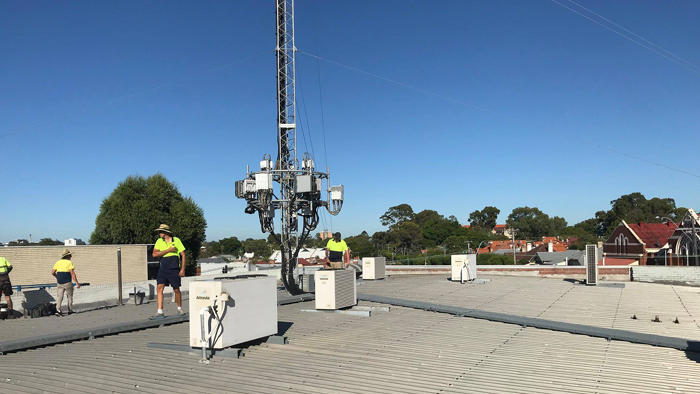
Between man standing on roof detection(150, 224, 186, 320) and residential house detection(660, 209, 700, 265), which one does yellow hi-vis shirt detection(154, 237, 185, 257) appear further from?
residential house detection(660, 209, 700, 265)

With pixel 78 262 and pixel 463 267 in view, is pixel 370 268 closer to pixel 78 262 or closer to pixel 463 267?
pixel 463 267

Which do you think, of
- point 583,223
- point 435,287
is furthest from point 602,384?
point 583,223

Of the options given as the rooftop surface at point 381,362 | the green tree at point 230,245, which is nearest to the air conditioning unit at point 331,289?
the rooftop surface at point 381,362

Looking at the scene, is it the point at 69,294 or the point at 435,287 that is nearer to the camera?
the point at 69,294

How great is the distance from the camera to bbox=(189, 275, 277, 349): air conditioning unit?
594cm

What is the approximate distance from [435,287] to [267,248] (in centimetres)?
8872

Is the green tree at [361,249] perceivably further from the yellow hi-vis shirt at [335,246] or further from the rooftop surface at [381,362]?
the rooftop surface at [381,362]

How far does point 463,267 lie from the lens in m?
16.9

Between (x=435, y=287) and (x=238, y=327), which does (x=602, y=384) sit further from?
(x=435, y=287)

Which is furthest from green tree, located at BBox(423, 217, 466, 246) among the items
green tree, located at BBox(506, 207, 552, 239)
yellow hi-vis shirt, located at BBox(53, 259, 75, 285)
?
yellow hi-vis shirt, located at BBox(53, 259, 75, 285)

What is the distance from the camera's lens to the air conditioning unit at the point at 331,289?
966cm

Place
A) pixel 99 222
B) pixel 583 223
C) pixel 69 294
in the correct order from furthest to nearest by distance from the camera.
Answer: pixel 583 223 → pixel 99 222 → pixel 69 294

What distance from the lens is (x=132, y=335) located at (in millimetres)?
7586

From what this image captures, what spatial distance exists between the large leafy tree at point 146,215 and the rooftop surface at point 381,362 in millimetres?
32223
